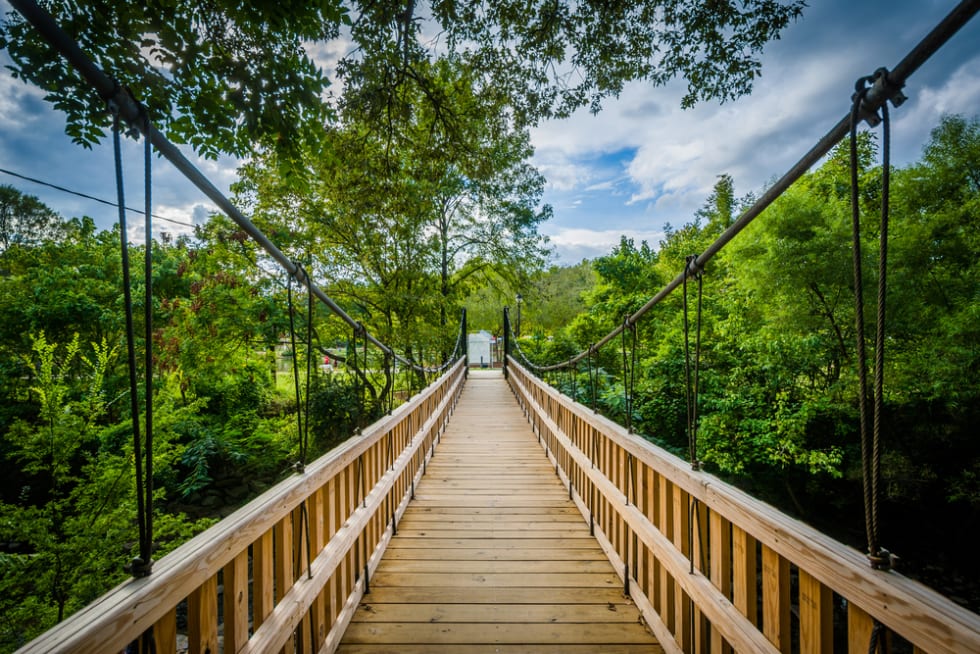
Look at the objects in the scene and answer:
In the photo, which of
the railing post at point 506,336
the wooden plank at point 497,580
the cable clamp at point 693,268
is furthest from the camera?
the railing post at point 506,336

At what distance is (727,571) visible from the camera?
1.48 metres

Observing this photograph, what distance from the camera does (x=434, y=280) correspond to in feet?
26.6

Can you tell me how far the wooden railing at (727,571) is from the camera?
0.81m

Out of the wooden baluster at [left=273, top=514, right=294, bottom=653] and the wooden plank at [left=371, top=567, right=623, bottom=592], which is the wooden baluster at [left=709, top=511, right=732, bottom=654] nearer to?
the wooden plank at [left=371, top=567, right=623, bottom=592]

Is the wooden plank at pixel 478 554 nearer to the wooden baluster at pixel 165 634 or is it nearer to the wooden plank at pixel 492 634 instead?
the wooden plank at pixel 492 634

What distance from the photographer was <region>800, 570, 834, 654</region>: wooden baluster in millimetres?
1046

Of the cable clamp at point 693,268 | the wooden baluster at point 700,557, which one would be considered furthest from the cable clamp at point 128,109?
the wooden baluster at point 700,557

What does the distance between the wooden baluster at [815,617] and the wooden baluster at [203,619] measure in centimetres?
155

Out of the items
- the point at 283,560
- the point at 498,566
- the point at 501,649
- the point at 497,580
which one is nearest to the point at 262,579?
the point at 283,560

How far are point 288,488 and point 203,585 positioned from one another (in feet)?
1.28

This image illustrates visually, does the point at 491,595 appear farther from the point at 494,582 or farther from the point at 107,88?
the point at 107,88

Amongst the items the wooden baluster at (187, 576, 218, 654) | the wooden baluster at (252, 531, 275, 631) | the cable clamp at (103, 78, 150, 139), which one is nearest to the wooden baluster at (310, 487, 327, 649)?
the wooden baluster at (252, 531, 275, 631)

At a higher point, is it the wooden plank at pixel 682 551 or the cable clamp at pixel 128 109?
the cable clamp at pixel 128 109

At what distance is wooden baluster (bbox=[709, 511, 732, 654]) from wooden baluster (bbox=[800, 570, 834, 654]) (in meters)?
0.32
